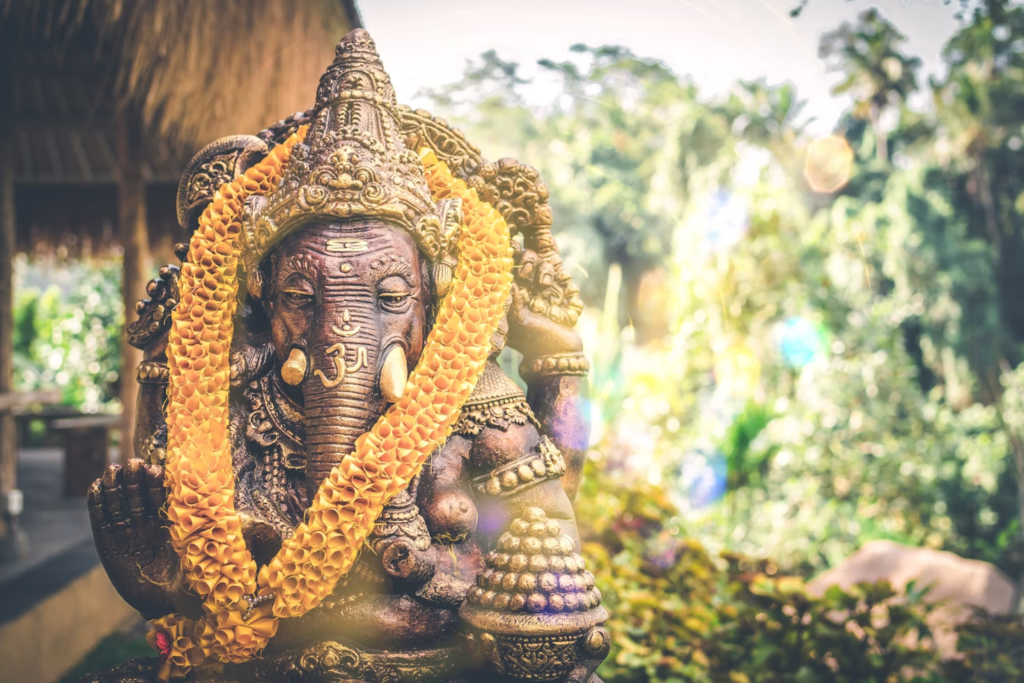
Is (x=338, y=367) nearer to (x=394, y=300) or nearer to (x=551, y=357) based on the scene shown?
(x=394, y=300)

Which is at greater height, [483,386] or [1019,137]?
[1019,137]

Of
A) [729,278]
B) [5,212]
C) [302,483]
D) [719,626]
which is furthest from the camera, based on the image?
[729,278]

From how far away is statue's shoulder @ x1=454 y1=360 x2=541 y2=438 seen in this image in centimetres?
203

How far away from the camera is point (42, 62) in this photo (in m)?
5.83

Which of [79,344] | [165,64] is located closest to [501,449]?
[165,64]

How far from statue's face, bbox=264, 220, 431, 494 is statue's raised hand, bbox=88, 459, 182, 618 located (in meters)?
0.36

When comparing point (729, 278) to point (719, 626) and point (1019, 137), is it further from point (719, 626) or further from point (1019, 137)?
point (1019, 137)

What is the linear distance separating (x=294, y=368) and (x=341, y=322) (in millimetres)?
161

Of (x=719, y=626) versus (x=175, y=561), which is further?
(x=719, y=626)

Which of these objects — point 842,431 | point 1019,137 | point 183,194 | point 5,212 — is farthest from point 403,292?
point 1019,137

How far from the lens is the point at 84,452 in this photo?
824 centimetres

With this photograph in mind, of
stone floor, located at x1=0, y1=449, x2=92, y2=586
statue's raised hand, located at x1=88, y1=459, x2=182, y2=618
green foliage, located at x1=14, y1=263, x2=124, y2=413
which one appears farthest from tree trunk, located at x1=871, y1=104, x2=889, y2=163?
statue's raised hand, located at x1=88, y1=459, x2=182, y2=618

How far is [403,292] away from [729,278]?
23.1ft

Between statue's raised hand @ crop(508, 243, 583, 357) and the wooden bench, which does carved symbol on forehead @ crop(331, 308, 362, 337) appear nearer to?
statue's raised hand @ crop(508, 243, 583, 357)
